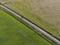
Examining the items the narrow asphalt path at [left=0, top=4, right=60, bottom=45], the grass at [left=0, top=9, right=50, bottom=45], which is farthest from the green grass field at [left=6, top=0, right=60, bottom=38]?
the grass at [left=0, top=9, right=50, bottom=45]

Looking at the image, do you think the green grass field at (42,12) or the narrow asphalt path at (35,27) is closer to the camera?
the narrow asphalt path at (35,27)

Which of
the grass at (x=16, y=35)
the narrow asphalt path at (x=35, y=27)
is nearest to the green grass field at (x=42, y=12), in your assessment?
the narrow asphalt path at (x=35, y=27)

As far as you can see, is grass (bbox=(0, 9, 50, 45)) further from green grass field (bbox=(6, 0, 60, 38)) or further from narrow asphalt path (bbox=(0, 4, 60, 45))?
green grass field (bbox=(6, 0, 60, 38))

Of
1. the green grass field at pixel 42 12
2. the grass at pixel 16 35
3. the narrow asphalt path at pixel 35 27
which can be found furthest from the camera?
the green grass field at pixel 42 12

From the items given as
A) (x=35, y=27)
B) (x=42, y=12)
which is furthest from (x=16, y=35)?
(x=42, y=12)

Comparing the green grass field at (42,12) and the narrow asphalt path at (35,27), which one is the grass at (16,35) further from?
the green grass field at (42,12)

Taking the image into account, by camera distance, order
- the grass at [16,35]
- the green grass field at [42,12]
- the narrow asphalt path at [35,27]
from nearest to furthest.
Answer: the grass at [16,35] → the narrow asphalt path at [35,27] → the green grass field at [42,12]

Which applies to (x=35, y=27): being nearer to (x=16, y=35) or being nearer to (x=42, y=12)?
(x=16, y=35)

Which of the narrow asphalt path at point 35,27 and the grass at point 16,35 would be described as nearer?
the grass at point 16,35
